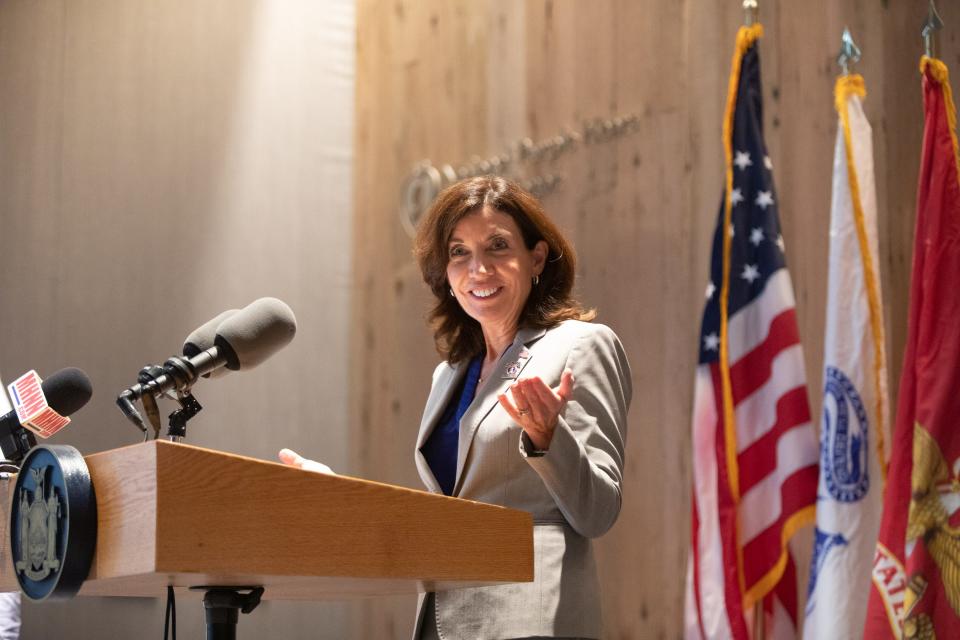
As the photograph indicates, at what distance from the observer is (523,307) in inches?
94.9

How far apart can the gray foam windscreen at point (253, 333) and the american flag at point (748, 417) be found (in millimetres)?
1928

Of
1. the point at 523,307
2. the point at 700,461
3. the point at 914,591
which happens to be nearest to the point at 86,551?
the point at 523,307

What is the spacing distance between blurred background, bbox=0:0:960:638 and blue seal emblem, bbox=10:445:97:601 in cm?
250

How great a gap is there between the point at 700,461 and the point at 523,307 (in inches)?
52.8

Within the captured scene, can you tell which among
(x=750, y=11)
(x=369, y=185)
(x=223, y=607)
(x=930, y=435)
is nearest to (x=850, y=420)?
(x=930, y=435)

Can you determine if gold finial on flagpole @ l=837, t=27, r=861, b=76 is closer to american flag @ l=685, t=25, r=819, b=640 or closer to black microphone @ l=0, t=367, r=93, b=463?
american flag @ l=685, t=25, r=819, b=640

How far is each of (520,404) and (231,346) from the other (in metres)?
0.45

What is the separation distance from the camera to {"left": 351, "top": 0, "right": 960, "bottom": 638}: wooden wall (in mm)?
3730

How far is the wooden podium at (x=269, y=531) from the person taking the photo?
4.23 ft

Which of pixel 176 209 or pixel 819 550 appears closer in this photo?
pixel 819 550

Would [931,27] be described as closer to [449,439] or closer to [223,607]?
[449,439]

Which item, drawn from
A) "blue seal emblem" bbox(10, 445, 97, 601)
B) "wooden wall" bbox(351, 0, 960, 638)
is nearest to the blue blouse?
"blue seal emblem" bbox(10, 445, 97, 601)

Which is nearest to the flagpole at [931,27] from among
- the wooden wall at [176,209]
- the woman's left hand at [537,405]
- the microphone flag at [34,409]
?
the woman's left hand at [537,405]

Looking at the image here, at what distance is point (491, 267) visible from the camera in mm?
2365
